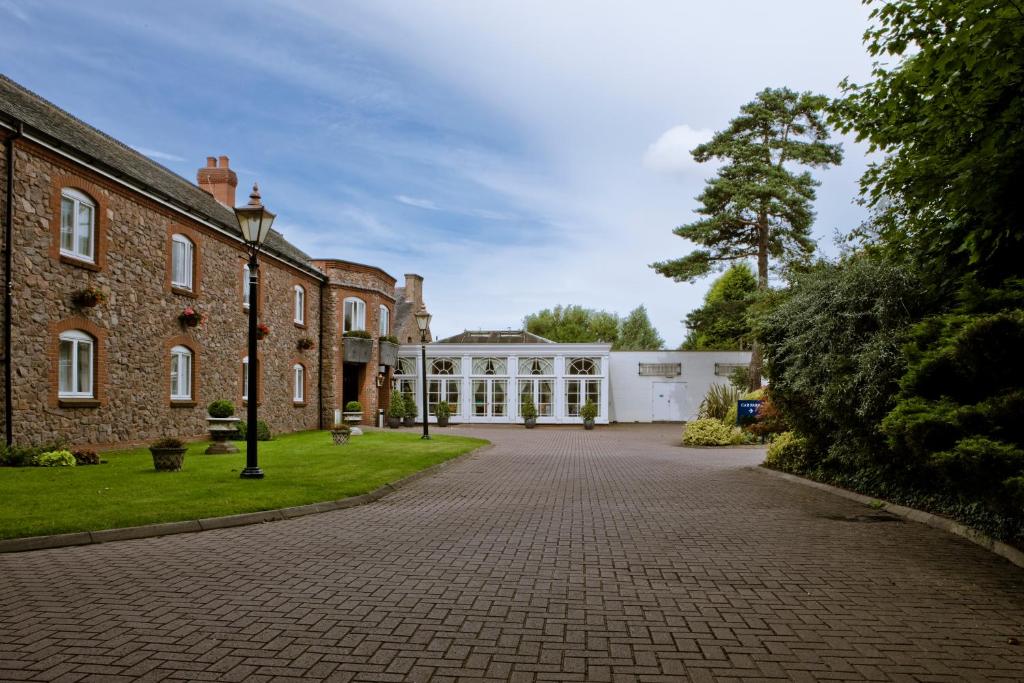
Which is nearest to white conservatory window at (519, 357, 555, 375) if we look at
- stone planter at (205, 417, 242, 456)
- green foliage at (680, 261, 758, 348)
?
green foliage at (680, 261, 758, 348)

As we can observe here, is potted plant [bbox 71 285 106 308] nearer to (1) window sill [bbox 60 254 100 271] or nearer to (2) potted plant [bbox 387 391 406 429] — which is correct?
(1) window sill [bbox 60 254 100 271]

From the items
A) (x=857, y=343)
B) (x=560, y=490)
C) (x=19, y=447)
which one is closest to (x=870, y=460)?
(x=857, y=343)

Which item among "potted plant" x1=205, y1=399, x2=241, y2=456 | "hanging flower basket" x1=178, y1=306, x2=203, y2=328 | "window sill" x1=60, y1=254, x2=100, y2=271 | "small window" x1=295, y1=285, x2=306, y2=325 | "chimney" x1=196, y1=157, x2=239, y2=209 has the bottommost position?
"potted plant" x1=205, y1=399, x2=241, y2=456

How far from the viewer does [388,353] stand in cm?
3447

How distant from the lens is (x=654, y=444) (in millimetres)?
24438

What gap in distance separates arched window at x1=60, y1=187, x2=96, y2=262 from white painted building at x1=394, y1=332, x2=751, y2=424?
22.8 m

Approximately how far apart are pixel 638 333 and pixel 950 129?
6647 cm

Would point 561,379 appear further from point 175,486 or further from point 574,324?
point 574,324

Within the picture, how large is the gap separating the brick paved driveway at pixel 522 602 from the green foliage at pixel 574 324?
6111cm

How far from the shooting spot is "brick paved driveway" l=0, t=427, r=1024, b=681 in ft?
12.8

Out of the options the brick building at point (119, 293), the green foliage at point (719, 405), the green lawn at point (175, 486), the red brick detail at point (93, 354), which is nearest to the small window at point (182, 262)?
the brick building at point (119, 293)

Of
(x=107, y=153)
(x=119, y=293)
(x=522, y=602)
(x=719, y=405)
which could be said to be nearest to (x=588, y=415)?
(x=719, y=405)

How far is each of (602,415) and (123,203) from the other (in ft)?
87.0

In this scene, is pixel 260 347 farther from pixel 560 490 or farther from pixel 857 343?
pixel 857 343
